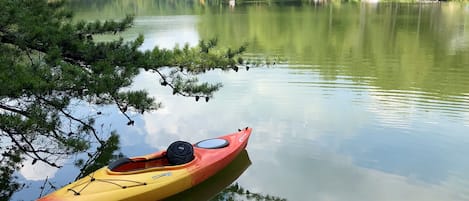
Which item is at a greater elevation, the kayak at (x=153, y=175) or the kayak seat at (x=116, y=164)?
the kayak seat at (x=116, y=164)

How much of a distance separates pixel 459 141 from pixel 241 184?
4.42 meters

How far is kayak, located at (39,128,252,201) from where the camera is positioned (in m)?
5.50

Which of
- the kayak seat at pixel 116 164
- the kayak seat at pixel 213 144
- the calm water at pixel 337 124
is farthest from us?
the kayak seat at pixel 213 144

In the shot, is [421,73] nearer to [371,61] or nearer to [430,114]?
[371,61]

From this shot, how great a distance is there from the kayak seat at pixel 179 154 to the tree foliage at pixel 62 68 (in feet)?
2.51

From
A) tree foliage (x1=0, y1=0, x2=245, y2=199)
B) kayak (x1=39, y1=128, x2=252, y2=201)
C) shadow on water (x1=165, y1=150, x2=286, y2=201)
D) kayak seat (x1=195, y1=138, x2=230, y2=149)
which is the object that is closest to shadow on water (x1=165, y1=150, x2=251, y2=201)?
shadow on water (x1=165, y1=150, x2=286, y2=201)

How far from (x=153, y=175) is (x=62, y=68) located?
73.2 inches

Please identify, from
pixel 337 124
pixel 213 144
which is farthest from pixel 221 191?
pixel 337 124

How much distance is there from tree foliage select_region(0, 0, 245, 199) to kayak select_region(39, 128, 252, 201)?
52 cm

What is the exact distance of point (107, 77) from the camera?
16.6 feet

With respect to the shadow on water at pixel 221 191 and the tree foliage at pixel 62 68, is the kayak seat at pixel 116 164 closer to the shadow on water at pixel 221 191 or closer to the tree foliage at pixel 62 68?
the tree foliage at pixel 62 68

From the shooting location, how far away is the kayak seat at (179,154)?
6.30 m

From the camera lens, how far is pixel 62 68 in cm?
491

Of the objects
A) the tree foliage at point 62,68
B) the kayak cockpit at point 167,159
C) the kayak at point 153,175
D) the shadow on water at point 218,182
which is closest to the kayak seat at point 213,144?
the kayak at point 153,175
